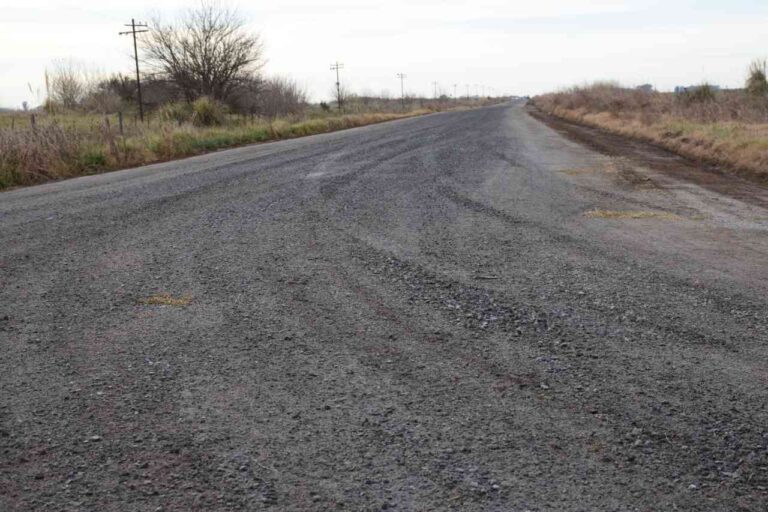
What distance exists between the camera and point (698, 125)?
18.5 meters

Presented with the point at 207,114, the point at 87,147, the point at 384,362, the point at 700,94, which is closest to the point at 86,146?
the point at 87,147

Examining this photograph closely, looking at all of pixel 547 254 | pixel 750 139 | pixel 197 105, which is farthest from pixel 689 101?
pixel 547 254

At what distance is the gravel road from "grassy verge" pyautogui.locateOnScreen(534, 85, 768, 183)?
18.4 feet

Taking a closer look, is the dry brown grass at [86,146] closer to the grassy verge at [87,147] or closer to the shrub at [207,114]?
the grassy verge at [87,147]

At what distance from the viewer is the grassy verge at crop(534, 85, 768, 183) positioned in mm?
12330

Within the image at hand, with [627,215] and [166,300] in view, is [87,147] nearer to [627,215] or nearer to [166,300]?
[166,300]

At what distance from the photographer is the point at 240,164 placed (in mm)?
13703

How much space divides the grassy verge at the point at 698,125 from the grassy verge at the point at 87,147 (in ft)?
42.4

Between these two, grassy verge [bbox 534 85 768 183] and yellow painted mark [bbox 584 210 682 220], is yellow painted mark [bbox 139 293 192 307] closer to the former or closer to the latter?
yellow painted mark [bbox 584 210 682 220]

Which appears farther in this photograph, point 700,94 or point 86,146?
point 700,94

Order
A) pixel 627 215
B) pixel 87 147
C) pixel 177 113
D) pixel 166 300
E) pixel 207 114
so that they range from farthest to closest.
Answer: pixel 177 113 → pixel 207 114 → pixel 87 147 → pixel 627 215 → pixel 166 300

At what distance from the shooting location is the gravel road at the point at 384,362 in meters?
2.38

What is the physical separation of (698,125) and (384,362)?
59.2 ft

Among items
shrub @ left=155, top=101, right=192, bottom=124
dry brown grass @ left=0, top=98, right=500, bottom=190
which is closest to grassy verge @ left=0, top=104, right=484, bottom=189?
dry brown grass @ left=0, top=98, right=500, bottom=190
